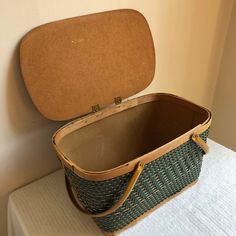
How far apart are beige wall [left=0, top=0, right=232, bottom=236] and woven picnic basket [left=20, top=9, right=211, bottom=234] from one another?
31 millimetres

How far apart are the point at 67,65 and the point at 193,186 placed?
0.43 m

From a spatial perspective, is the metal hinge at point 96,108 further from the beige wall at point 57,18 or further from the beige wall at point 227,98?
the beige wall at point 227,98

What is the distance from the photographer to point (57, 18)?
26.2 inches

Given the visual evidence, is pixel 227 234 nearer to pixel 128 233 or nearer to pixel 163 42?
pixel 128 233

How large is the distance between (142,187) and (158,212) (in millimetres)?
114

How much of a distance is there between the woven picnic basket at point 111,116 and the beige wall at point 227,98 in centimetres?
45

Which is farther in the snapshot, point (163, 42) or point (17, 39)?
point (163, 42)

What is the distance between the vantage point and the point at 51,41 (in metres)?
0.65

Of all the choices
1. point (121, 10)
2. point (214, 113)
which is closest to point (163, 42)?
point (121, 10)

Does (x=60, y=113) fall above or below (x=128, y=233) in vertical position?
above

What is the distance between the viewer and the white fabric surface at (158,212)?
64cm

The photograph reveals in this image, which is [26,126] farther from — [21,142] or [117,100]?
[117,100]

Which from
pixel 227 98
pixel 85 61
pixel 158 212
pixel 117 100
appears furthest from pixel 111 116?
pixel 227 98

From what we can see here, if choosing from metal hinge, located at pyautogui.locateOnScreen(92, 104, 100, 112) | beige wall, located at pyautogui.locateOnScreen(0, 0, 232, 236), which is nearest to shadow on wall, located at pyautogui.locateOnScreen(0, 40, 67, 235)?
beige wall, located at pyautogui.locateOnScreen(0, 0, 232, 236)
